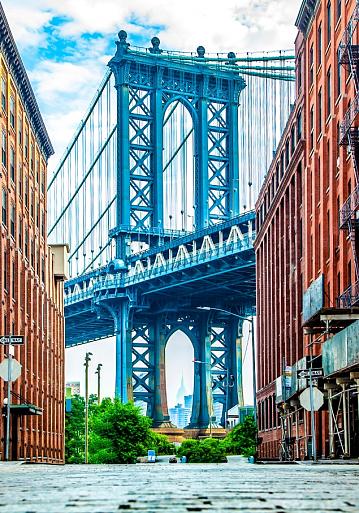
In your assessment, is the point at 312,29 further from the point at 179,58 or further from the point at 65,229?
the point at 65,229

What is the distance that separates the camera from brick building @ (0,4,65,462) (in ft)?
229

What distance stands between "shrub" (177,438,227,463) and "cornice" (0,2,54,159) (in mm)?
28649

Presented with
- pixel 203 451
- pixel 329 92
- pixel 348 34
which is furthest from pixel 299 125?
pixel 203 451

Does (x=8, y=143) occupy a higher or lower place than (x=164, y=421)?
higher

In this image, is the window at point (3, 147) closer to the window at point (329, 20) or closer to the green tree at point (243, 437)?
the window at point (329, 20)

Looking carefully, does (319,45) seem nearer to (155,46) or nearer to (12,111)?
(12,111)

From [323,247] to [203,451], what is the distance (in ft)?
164

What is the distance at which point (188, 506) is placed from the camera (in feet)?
30.2

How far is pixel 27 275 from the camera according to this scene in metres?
79.6

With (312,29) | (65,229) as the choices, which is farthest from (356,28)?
(65,229)

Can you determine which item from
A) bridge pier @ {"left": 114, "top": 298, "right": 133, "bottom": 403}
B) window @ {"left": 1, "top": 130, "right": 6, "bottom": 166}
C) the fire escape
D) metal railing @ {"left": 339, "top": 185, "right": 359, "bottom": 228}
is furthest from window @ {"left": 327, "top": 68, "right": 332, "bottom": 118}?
bridge pier @ {"left": 114, "top": 298, "right": 133, "bottom": 403}

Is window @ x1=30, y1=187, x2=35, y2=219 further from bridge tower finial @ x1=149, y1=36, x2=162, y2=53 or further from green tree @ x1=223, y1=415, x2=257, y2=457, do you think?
bridge tower finial @ x1=149, y1=36, x2=162, y2=53

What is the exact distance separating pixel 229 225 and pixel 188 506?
10838cm

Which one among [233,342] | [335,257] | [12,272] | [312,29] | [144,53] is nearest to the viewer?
[335,257]
